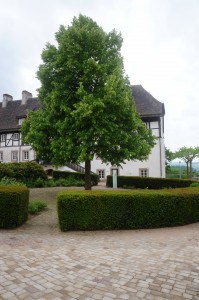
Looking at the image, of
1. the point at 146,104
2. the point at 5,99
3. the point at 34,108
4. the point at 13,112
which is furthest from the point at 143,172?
the point at 5,99

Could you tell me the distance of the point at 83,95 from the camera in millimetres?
15273

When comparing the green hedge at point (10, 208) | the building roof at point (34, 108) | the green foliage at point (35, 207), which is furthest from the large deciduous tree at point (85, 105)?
the building roof at point (34, 108)

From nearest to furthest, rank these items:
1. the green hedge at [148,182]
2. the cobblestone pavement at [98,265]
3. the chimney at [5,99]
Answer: the cobblestone pavement at [98,265]
the green hedge at [148,182]
the chimney at [5,99]

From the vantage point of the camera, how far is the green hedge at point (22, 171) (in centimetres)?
2145

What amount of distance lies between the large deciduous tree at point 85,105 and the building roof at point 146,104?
13.7 m

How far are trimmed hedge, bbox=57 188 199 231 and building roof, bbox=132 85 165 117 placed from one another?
21013mm

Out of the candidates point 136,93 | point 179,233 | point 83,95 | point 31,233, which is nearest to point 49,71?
point 83,95

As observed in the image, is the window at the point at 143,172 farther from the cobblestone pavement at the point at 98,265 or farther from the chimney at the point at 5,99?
the chimney at the point at 5,99

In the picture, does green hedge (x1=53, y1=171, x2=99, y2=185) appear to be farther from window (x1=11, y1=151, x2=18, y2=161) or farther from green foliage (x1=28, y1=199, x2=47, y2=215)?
green foliage (x1=28, y1=199, x2=47, y2=215)

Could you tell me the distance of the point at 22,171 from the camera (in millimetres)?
22375

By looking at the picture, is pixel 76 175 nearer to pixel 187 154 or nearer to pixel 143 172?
pixel 143 172

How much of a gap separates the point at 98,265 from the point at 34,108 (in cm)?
3638

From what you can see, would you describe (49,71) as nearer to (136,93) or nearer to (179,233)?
(179,233)

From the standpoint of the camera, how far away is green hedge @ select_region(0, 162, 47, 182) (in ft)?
70.4
